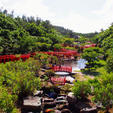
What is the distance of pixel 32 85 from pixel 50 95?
2013mm

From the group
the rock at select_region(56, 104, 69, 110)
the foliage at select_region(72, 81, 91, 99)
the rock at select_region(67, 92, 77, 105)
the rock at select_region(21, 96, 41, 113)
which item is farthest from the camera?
the rock at select_region(56, 104, 69, 110)

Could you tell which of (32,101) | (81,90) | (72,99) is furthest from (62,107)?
(32,101)

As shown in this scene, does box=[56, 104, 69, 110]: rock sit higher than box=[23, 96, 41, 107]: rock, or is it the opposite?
box=[23, 96, 41, 107]: rock

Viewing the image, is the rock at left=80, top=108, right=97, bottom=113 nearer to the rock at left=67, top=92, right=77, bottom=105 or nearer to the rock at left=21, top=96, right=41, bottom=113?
the rock at left=67, top=92, right=77, bottom=105

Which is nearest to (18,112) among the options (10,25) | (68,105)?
(68,105)

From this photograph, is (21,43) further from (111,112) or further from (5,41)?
(111,112)

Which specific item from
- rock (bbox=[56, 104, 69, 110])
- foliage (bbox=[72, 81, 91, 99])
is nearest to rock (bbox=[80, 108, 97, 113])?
foliage (bbox=[72, 81, 91, 99])

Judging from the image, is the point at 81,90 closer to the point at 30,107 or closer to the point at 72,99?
the point at 72,99

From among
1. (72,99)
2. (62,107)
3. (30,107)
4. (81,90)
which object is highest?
(81,90)

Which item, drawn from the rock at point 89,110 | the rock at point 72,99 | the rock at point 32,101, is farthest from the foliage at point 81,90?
the rock at point 32,101

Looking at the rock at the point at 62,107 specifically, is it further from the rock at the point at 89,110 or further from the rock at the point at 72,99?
the rock at the point at 89,110

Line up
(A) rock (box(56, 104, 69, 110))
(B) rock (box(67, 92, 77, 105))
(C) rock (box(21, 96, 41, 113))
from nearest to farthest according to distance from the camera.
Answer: (C) rock (box(21, 96, 41, 113)), (B) rock (box(67, 92, 77, 105)), (A) rock (box(56, 104, 69, 110))

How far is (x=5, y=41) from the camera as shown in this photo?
2102 centimetres

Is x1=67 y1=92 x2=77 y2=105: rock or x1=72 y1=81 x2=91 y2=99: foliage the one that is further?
x1=67 y1=92 x2=77 y2=105: rock
